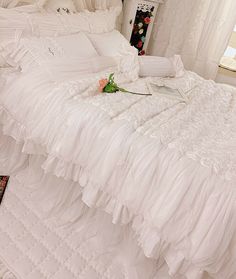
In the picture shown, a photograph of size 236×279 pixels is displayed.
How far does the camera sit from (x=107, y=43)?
8.41ft

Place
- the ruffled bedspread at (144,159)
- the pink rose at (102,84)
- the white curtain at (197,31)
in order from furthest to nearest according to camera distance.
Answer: the white curtain at (197,31) → the pink rose at (102,84) → the ruffled bedspread at (144,159)

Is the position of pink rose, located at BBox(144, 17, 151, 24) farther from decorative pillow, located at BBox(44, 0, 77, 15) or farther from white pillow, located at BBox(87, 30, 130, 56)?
decorative pillow, located at BBox(44, 0, 77, 15)

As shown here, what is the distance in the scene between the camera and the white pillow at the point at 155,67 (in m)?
2.39

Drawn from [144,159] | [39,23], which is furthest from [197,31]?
[144,159]

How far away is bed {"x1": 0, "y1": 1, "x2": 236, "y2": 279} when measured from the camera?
1322 millimetres

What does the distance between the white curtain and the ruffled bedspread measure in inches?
60.0

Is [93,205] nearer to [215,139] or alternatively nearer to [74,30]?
[215,139]

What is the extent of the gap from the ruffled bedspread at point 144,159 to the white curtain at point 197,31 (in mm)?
1523

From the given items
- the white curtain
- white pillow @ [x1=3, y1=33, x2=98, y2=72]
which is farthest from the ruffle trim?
the white curtain

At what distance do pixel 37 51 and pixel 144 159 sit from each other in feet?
3.55

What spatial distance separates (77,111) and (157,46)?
2419 millimetres

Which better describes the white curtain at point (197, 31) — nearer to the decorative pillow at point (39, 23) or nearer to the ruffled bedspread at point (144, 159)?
the decorative pillow at point (39, 23)

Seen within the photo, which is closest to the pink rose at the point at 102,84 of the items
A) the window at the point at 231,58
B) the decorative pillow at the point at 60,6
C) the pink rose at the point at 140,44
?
the decorative pillow at the point at 60,6

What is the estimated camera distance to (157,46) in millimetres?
3781
